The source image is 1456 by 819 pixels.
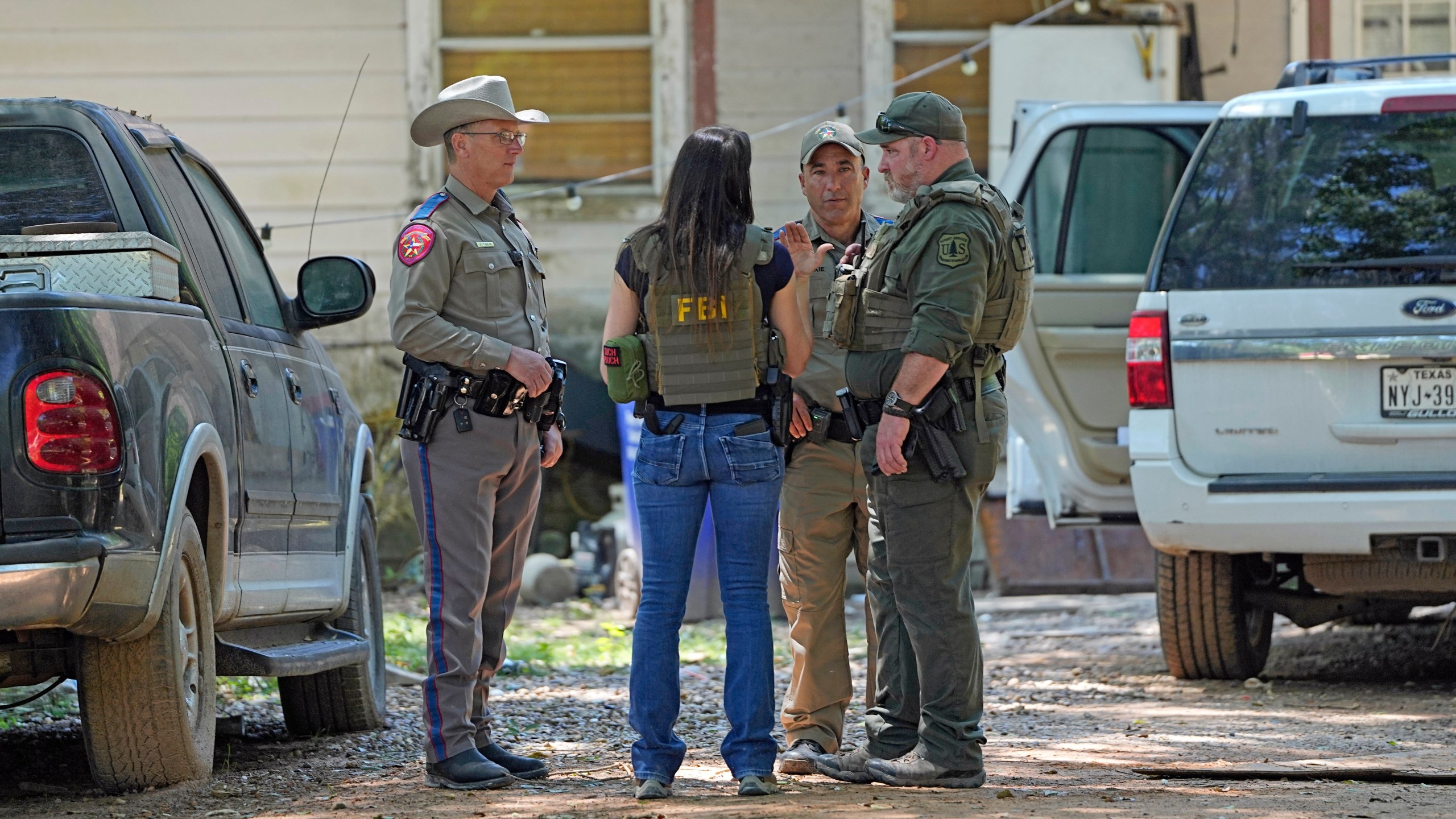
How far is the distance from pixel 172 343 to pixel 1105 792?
2649 millimetres

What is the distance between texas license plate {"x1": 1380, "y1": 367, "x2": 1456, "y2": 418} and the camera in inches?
230

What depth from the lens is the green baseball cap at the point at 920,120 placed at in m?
4.56

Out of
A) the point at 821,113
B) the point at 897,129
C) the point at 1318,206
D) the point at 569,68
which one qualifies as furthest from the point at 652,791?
the point at 569,68

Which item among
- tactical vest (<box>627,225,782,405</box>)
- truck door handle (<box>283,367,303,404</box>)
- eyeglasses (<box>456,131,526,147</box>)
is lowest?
truck door handle (<box>283,367,303,404</box>)

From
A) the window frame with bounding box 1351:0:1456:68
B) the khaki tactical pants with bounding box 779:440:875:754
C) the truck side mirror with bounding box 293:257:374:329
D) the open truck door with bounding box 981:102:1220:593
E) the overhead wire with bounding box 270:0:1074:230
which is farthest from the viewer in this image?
the window frame with bounding box 1351:0:1456:68

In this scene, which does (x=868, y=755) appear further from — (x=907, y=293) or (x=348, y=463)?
(x=348, y=463)

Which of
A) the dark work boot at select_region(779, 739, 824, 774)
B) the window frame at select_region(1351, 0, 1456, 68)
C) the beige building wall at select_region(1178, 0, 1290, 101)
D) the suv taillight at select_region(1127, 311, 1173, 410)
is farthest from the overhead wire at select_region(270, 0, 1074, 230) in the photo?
the dark work boot at select_region(779, 739, 824, 774)

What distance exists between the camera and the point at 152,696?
4188 millimetres

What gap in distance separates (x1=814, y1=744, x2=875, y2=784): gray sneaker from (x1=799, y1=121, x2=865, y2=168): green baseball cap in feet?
5.64

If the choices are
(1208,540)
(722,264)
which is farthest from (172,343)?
(1208,540)

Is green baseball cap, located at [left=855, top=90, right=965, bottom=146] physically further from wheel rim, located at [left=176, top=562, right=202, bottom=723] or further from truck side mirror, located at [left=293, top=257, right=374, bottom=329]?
wheel rim, located at [left=176, top=562, right=202, bottom=723]

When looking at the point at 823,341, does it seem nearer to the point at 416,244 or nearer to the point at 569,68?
the point at 416,244

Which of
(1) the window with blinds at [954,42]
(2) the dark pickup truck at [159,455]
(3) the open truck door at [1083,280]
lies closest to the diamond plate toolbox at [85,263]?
(2) the dark pickup truck at [159,455]

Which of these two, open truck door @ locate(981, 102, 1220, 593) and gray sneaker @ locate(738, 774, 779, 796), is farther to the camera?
open truck door @ locate(981, 102, 1220, 593)
